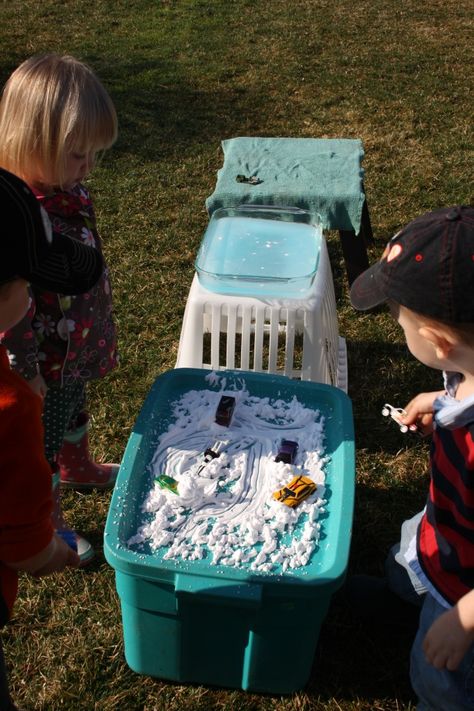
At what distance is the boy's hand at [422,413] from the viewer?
1.59 m

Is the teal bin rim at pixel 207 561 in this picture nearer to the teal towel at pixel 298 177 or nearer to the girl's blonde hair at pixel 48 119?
the girl's blonde hair at pixel 48 119

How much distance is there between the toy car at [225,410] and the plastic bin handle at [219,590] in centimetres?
45

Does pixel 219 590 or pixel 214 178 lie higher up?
pixel 219 590

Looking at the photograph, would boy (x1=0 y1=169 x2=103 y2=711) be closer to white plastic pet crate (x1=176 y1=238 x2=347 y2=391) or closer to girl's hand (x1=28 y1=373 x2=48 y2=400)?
girl's hand (x1=28 y1=373 x2=48 y2=400)

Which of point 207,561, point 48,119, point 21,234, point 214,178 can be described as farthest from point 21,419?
point 214,178

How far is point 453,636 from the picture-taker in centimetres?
124

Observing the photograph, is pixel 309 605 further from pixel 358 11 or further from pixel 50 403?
pixel 358 11

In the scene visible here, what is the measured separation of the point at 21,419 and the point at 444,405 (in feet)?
2.36

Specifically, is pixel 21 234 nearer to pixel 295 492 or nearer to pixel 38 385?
pixel 38 385

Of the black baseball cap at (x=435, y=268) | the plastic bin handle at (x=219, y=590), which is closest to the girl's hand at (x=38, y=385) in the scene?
the plastic bin handle at (x=219, y=590)

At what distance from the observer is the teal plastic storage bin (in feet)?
4.63

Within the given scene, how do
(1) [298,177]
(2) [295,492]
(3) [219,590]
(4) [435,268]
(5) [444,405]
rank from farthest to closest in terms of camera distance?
(1) [298,177] → (2) [295,492] → (3) [219,590] → (5) [444,405] → (4) [435,268]

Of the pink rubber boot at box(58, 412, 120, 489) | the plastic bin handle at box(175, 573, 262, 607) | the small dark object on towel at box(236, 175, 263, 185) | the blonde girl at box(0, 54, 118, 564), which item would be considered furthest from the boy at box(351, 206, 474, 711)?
A: the small dark object on towel at box(236, 175, 263, 185)

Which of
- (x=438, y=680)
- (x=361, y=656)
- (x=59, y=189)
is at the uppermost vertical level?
(x=59, y=189)
